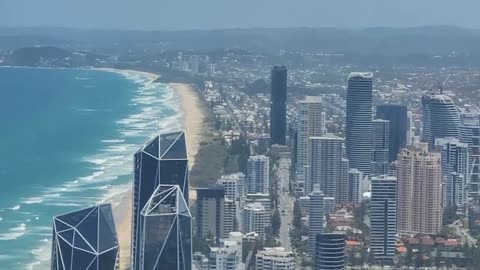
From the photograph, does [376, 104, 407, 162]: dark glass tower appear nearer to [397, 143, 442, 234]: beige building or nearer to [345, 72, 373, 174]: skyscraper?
[345, 72, 373, 174]: skyscraper

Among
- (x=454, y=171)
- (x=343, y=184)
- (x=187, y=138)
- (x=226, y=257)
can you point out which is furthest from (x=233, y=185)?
(x=187, y=138)

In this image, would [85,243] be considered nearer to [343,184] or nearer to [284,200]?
[284,200]

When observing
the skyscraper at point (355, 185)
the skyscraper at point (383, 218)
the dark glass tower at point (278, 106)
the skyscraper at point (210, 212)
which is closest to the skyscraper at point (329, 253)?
the skyscraper at point (210, 212)

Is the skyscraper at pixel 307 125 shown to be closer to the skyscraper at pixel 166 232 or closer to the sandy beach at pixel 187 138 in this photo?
the sandy beach at pixel 187 138

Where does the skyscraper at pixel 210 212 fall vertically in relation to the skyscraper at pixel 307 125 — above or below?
below

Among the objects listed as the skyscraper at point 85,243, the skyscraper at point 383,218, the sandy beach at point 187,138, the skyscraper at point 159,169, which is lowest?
the skyscraper at point 383,218

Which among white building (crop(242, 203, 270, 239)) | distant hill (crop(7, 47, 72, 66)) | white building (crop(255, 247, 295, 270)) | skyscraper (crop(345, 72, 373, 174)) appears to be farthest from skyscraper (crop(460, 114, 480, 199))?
distant hill (crop(7, 47, 72, 66))
